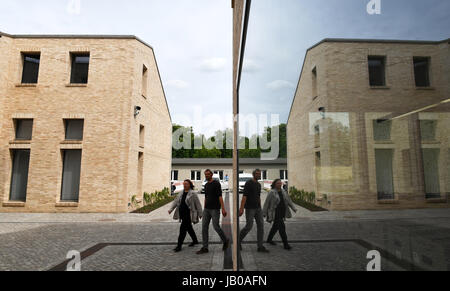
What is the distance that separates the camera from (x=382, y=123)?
35cm

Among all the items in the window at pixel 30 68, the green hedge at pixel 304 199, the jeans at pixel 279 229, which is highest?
the window at pixel 30 68

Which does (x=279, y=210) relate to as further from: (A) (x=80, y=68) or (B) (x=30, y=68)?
(B) (x=30, y=68)

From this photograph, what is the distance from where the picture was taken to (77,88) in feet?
40.4

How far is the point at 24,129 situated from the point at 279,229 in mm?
15714

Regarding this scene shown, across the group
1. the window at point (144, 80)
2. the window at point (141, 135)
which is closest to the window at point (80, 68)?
the window at point (144, 80)

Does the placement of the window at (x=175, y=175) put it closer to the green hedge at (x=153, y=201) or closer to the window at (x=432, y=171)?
the green hedge at (x=153, y=201)

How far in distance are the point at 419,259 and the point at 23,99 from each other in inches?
639

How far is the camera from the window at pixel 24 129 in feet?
40.3

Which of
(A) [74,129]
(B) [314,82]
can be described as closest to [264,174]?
(B) [314,82]

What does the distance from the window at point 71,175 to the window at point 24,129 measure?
225 cm
